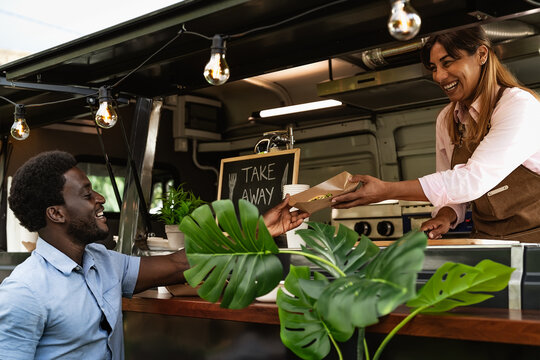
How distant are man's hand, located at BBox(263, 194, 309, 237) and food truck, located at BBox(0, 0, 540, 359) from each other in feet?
0.41

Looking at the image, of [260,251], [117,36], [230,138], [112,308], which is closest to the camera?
[260,251]

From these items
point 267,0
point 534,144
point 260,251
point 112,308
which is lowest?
point 112,308

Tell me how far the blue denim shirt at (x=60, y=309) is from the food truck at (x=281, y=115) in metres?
0.28

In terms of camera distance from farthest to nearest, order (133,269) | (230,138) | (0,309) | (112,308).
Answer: (230,138), (133,269), (112,308), (0,309)

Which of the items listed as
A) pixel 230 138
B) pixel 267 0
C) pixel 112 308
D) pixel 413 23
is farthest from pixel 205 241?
pixel 230 138

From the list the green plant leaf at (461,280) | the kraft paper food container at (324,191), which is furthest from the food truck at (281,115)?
the kraft paper food container at (324,191)

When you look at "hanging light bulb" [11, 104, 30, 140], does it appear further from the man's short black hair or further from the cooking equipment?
the cooking equipment

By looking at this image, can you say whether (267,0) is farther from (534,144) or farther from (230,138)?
(230,138)

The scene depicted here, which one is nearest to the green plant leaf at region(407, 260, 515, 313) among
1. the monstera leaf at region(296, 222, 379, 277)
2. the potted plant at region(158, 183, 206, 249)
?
the monstera leaf at region(296, 222, 379, 277)

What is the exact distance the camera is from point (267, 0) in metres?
2.27

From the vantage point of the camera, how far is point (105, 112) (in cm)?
297

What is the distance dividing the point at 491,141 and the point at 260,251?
107 centimetres

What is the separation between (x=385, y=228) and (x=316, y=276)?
171 inches

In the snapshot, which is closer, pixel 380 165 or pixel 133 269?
pixel 133 269
